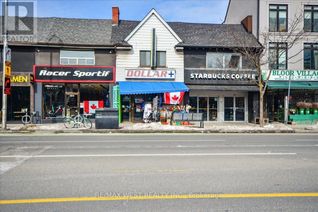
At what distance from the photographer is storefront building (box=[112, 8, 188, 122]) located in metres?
21.8

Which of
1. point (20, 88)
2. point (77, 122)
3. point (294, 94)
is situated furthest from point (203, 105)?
point (20, 88)

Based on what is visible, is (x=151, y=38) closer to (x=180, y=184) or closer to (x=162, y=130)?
(x=162, y=130)

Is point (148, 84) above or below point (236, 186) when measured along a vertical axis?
above

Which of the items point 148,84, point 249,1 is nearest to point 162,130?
point 148,84

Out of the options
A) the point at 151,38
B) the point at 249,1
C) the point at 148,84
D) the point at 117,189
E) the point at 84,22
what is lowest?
the point at 117,189

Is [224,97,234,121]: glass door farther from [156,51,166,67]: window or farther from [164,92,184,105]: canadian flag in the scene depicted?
[156,51,166,67]: window

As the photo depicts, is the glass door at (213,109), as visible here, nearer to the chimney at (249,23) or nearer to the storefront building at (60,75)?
the chimney at (249,23)

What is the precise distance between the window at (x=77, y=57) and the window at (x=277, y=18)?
14.7 m

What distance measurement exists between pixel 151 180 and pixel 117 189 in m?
0.87

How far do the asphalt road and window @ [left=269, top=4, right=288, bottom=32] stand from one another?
17.2 metres

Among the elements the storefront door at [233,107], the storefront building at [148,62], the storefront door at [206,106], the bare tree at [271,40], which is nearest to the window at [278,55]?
the bare tree at [271,40]

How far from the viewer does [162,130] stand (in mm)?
16641

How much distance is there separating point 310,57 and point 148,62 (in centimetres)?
1345

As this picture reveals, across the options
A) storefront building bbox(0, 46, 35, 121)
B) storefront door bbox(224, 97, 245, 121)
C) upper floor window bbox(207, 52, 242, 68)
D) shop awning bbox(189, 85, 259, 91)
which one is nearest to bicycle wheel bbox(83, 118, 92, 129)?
storefront building bbox(0, 46, 35, 121)
